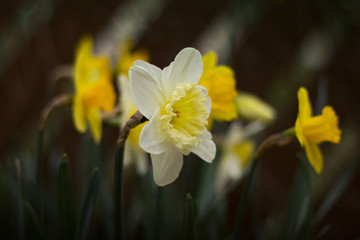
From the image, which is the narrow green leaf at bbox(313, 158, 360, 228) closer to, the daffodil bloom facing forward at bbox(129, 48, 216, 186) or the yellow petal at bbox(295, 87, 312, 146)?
the yellow petal at bbox(295, 87, 312, 146)

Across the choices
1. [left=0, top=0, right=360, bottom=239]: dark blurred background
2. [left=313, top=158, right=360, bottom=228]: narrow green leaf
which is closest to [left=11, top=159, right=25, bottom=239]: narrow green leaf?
[left=313, top=158, right=360, bottom=228]: narrow green leaf

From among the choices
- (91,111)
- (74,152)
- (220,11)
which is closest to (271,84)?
(220,11)

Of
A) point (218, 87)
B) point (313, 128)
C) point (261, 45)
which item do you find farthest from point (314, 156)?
point (261, 45)

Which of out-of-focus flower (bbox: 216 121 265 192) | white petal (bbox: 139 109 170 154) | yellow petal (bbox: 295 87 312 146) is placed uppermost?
white petal (bbox: 139 109 170 154)

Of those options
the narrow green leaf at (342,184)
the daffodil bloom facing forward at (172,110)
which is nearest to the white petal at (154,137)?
the daffodil bloom facing forward at (172,110)

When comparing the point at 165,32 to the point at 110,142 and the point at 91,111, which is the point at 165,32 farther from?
the point at 91,111

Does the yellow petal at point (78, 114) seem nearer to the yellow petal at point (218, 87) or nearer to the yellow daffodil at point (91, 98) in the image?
the yellow daffodil at point (91, 98)
